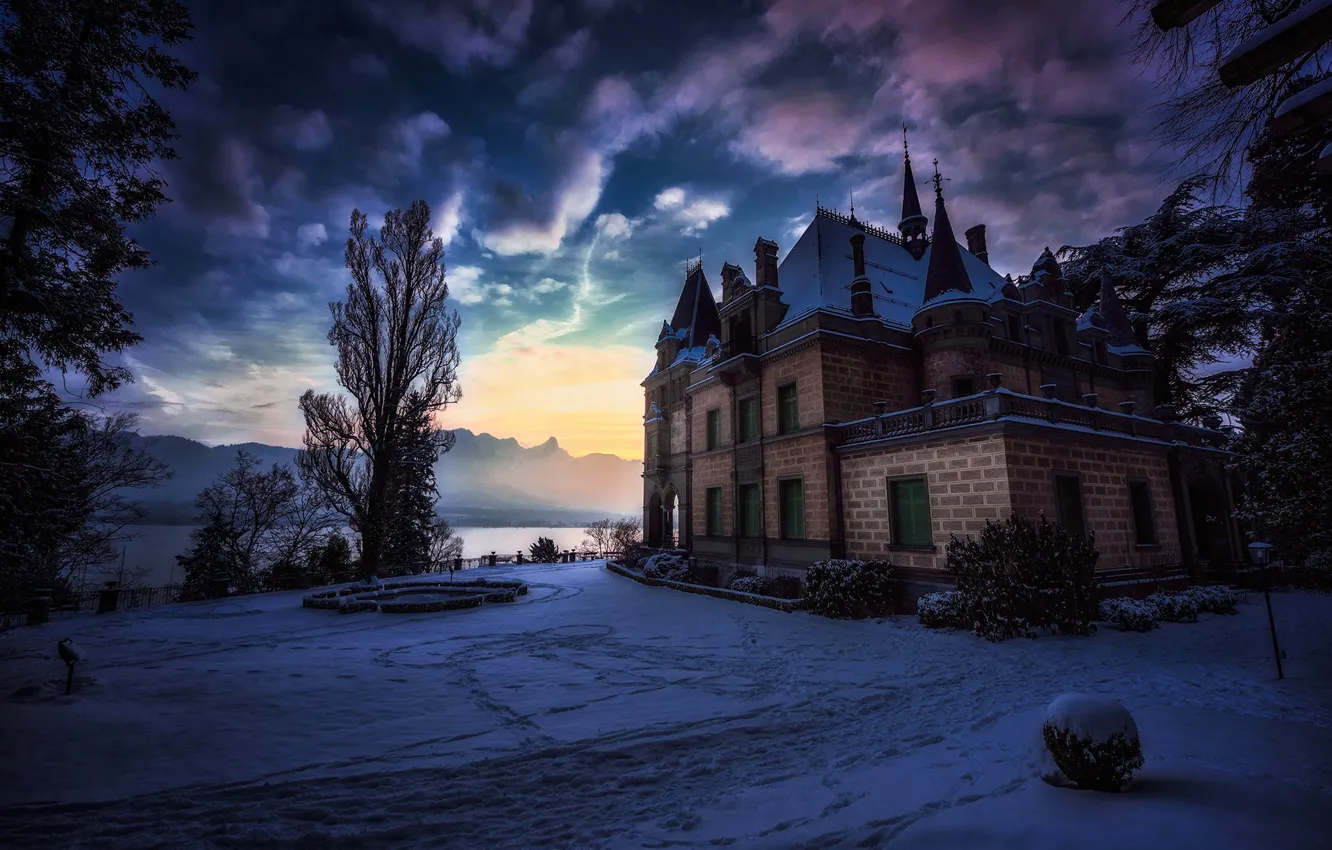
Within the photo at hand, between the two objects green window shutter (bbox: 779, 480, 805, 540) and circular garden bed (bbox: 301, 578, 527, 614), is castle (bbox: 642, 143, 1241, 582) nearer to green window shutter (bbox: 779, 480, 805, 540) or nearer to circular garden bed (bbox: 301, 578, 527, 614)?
green window shutter (bbox: 779, 480, 805, 540)

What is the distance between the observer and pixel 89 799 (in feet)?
15.2

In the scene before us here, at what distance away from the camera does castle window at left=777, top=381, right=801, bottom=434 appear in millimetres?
20109

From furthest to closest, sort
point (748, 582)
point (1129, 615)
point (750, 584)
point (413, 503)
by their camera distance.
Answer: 1. point (413, 503)
2. point (748, 582)
3. point (750, 584)
4. point (1129, 615)

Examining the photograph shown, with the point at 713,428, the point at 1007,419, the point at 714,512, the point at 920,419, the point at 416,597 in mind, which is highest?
the point at 713,428

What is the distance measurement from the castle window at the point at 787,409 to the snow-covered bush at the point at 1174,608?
11146 millimetres

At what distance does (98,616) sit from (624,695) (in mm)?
19719

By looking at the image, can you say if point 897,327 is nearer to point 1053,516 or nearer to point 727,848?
point 1053,516

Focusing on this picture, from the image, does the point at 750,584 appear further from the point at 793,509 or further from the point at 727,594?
the point at 793,509

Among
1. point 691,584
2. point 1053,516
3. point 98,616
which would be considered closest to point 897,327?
point 1053,516

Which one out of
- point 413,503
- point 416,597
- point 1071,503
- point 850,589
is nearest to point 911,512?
point 850,589

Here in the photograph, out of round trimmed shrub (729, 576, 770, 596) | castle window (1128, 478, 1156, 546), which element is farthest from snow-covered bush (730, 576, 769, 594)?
castle window (1128, 478, 1156, 546)

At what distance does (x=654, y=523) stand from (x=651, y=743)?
27.3m

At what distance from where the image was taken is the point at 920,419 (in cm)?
1598

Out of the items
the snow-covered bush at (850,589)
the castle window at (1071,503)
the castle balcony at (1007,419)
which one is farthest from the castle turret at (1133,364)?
the snow-covered bush at (850,589)
